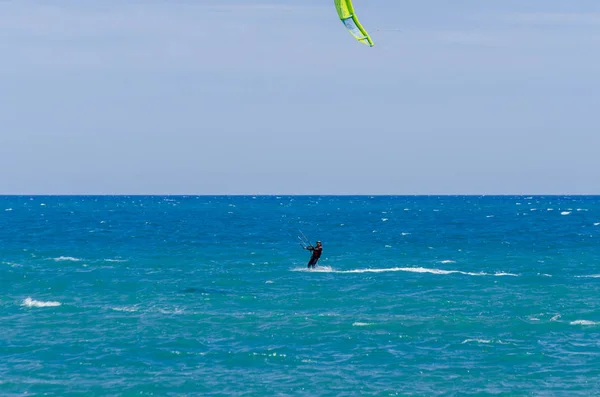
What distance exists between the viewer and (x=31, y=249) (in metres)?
64.4

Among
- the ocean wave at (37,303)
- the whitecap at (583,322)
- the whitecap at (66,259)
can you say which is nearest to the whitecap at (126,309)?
the ocean wave at (37,303)

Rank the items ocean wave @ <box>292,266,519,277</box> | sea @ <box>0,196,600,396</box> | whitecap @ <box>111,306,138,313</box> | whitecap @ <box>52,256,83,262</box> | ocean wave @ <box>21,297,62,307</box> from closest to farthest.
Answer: sea @ <box>0,196,600,396</box>, whitecap @ <box>111,306,138,313</box>, ocean wave @ <box>21,297,62,307</box>, ocean wave @ <box>292,266,519,277</box>, whitecap @ <box>52,256,83,262</box>

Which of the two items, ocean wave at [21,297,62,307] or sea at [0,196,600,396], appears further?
ocean wave at [21,297,62,307]

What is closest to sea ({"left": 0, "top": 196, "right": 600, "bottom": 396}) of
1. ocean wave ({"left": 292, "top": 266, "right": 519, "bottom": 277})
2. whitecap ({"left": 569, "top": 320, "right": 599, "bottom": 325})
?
whitecap ({"left": 569, "top": 320, "right": 599, "bottom": 325})

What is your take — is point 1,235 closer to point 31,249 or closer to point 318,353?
point 31,249

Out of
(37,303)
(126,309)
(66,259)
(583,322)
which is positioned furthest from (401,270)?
(66,259)

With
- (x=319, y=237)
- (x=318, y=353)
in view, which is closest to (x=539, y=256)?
(x=319, y=237)

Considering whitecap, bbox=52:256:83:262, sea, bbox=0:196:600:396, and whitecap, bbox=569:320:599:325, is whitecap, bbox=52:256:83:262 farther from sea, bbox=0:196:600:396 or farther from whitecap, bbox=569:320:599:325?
whitecap, bbox=569:320:599:325

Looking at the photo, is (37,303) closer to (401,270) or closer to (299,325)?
(299,325)

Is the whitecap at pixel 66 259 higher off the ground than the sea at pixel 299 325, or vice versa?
the whitecap at pixel 66 259

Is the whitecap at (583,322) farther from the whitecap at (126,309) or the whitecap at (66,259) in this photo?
the whitecap at (66,259)

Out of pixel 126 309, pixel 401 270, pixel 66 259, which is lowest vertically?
pixel 126 309

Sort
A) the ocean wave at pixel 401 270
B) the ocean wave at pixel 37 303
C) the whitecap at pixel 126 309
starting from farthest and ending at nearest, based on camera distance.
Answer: the ocean wave at pixel 401 270
the ocean wave at pixel 37 303
the whitecap at pixel 126 309

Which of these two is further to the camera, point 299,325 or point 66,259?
point 66,259
